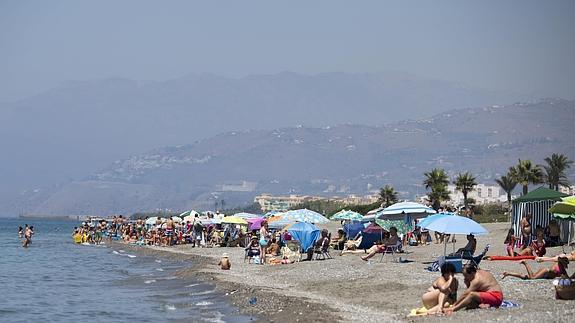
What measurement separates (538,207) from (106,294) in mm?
15129

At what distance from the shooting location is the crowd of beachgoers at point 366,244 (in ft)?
47.4

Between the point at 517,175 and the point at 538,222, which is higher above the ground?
the point at 517,175

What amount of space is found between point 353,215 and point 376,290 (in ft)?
59.5

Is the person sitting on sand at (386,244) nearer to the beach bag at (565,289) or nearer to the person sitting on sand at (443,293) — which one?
the beach bag at (565,289)

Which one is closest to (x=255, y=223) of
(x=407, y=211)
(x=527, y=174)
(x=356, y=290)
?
(x=407, y=211)

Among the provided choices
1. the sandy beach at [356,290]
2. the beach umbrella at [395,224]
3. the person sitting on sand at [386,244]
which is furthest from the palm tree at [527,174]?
the person sitting on sand at [386,244]

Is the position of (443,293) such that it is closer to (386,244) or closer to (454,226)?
(454,226)

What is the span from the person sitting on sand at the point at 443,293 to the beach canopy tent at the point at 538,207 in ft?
47.6

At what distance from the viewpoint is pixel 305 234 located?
1190 inches

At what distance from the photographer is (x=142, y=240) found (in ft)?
182

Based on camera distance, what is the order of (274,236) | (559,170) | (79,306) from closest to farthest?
1. (79,306)
2. (274,236)
3. (559,170)

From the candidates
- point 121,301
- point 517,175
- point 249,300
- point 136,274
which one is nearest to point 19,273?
point 136,274

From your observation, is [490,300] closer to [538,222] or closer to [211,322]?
[211,322]

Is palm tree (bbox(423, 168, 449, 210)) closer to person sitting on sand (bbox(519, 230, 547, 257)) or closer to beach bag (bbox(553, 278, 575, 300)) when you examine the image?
person sitting on sand (bbox(519, 230, 547, 257))
